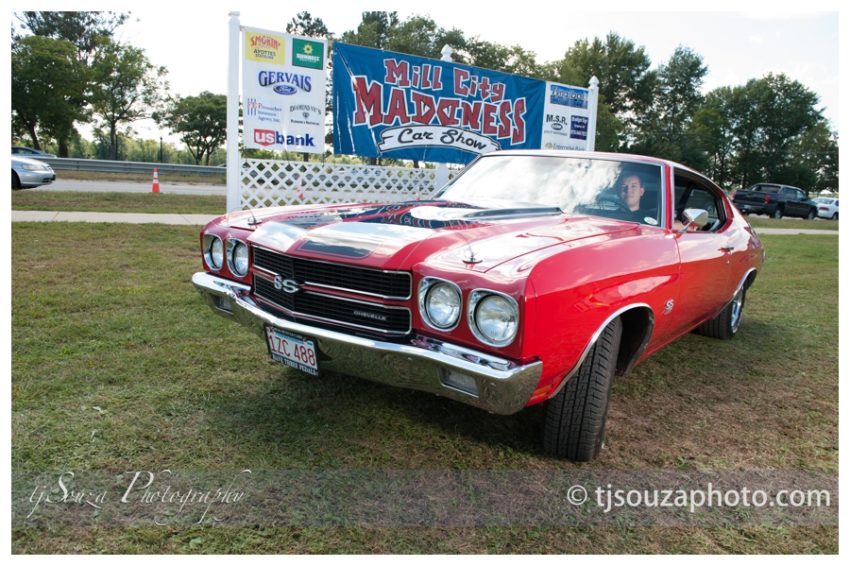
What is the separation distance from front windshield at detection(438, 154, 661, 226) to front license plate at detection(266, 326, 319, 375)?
147 cm

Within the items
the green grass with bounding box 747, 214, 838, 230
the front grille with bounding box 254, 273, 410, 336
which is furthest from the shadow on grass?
the green grass with bounding box 747, 214, 838, 230

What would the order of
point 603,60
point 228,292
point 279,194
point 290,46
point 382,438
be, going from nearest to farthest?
point 382,438 → point 228,292 → point 290,46 → point 279,194 → point 603,60

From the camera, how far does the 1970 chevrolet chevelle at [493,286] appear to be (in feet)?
7.31

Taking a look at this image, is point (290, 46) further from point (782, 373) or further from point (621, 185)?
point (782, 373)

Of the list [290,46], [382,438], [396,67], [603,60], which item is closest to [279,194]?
[290,46]

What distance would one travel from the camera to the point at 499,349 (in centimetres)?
220

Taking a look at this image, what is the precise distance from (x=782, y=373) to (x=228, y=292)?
3.70 m

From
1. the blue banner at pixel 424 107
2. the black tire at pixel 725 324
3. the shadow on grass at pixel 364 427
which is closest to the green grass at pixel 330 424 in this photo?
the shadow on grass at pixel 364 427

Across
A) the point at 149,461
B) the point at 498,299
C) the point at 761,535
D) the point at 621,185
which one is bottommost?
the point at 761,535

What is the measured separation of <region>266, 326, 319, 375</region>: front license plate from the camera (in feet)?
8.54

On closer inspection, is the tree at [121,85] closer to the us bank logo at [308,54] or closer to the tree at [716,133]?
the us bank logo at [308,54]

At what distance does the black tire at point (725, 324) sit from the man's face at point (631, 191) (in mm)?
1791

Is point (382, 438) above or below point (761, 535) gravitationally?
above

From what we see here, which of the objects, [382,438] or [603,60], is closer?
[382,438]
